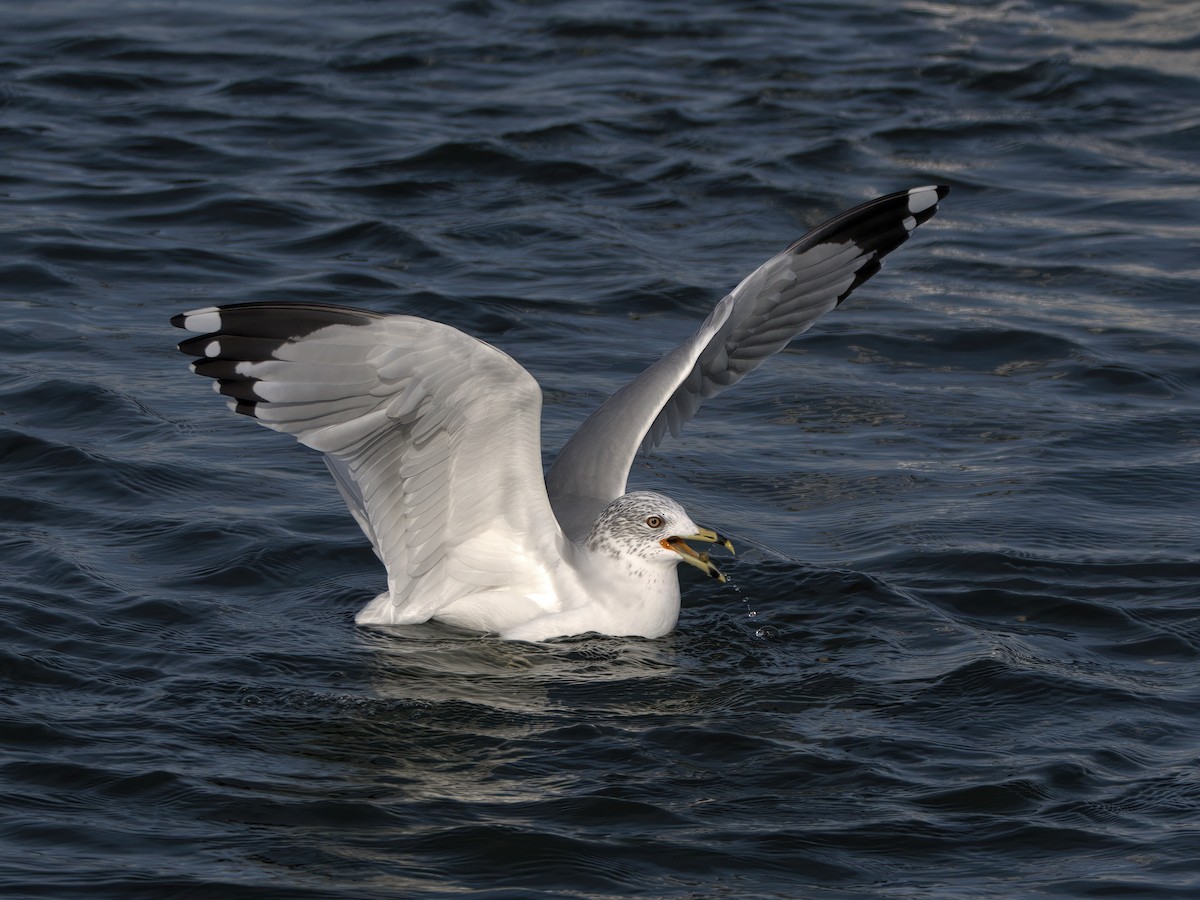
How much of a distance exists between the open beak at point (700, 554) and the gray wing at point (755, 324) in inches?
24.4

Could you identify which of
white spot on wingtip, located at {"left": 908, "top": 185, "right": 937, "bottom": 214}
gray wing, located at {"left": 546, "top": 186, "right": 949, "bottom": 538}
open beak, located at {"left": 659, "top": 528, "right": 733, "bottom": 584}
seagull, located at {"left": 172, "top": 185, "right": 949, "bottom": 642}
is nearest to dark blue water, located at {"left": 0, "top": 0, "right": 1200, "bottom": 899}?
seagull, located at {"left": 172, "top": 185, "right": 949, "bottom": 642}

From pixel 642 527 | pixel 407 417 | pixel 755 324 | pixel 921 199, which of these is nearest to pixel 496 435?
pixel 407 417

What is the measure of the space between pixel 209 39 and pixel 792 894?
1347cm

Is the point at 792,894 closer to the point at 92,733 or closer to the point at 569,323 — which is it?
the point at 92,733

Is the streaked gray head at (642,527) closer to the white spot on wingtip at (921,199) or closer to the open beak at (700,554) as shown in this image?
the open beak at (700,554)

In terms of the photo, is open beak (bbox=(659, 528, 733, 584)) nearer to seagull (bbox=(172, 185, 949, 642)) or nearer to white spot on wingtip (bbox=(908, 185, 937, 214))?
seagull (bbox=(172, 185, 949, 642))

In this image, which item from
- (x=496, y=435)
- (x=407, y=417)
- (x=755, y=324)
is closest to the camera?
(x=407, y=417)

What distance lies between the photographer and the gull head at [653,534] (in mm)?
8016

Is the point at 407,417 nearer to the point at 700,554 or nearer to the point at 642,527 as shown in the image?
the point at 642,527

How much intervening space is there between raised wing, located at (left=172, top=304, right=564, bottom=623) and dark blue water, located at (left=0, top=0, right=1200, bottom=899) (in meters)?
0.44

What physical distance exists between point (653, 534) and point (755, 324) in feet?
5.64

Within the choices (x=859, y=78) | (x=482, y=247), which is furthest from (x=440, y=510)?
→ (x=859, y=78)

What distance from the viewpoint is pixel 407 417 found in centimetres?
726

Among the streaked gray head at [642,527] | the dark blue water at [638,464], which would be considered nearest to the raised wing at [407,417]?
the streaked gray head at [642,527]
